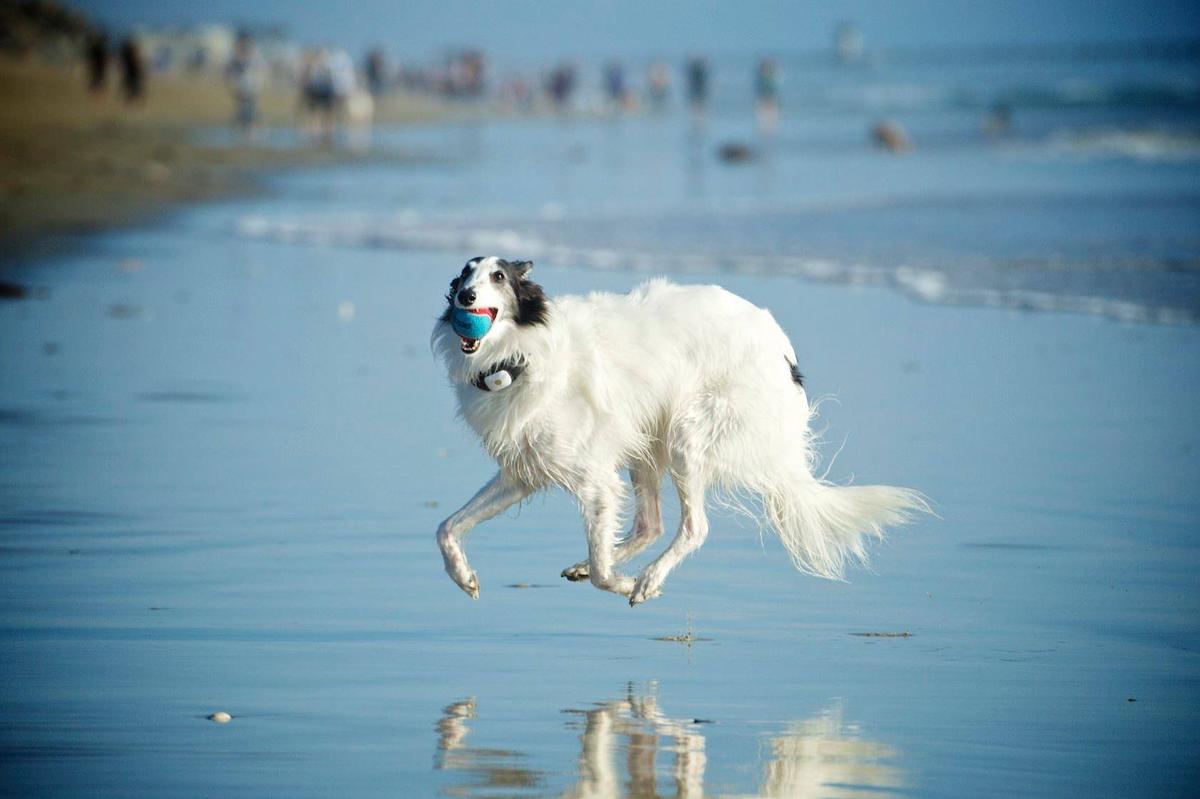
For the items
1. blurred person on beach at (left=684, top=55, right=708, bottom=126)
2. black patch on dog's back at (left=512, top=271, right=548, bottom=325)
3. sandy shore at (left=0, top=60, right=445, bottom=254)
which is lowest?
black patch on dog's back at (left=512, top=271, right=548, bottom=325)

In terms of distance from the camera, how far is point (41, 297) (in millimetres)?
14336

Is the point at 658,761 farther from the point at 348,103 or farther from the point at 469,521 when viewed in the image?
the point at 348,103

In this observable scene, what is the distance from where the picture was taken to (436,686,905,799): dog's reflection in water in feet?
15.0

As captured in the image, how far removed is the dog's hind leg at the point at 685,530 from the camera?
6488 mm

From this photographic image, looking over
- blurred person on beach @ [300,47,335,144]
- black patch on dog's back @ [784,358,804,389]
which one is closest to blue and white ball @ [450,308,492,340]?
black patch on dog's back @ [784,358,804,389]

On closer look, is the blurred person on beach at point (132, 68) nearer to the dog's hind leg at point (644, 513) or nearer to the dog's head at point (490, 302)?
the dog's hind leg at point (644, 513)

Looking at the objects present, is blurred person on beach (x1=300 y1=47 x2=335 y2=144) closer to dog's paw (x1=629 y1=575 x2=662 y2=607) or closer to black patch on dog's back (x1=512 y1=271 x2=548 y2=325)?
black patch on dog's back (x1=512 y1=271 x2=548 y2=325)

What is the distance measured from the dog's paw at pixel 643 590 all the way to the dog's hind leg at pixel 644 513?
51 centimetres

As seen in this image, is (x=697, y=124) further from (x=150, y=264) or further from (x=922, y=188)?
(x=150, y=264)

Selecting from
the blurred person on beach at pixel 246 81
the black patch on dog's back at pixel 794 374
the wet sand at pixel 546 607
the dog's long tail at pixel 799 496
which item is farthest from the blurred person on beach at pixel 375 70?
the dog's long tail at pixel 799 496

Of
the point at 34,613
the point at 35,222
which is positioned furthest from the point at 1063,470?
the point at 35,222

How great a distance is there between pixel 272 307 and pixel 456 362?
26.1ft

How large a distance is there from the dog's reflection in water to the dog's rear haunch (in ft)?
4.33

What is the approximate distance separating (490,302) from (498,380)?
273 millimetres
